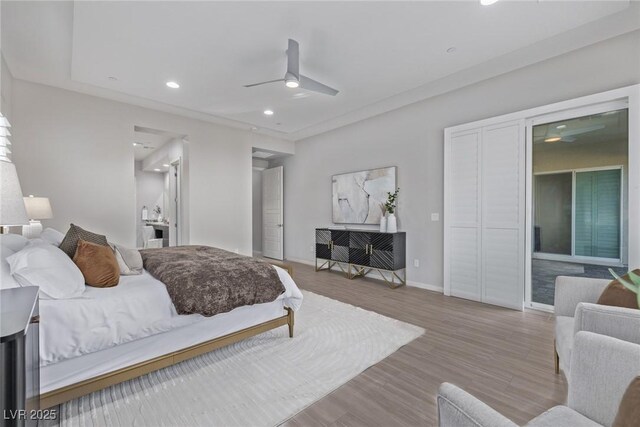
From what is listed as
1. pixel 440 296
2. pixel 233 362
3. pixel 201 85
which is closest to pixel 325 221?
pixel 440 296

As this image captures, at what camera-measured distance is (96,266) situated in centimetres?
200

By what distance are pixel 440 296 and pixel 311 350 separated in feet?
7.59

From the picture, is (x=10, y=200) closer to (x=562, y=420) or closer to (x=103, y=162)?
(x=562, y=420)

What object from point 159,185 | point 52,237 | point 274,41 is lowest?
point 52,237

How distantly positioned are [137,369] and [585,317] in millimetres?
2643

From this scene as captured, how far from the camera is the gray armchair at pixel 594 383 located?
3.27 ft

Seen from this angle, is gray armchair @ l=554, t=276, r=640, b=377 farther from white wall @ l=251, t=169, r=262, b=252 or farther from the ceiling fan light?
white wall @ l=251, t=169, r=262, b=252

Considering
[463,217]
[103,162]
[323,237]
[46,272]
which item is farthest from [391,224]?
[103,162]

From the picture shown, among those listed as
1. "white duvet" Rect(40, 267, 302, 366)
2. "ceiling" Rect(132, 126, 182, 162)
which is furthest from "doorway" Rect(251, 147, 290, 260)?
"white duvet" Rect(40, 267, 302, 366)

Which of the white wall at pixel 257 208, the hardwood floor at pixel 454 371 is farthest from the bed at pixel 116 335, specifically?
the white wall at pixel 257 208

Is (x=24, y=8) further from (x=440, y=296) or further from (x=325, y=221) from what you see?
(x=440, y=296)

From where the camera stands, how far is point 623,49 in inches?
107

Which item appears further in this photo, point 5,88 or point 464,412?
point 5,88

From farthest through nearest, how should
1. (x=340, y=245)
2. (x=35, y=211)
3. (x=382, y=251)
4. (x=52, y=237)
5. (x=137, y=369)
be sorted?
1. (x=340, y=245)
2. (x=382, y=251)
3. (x=35, y=211)
4. (x=52, y=237)
5. (x=137, y=369)
